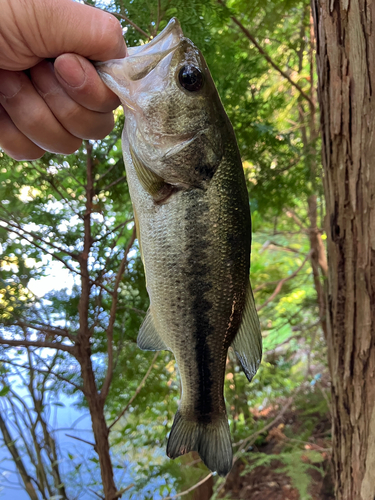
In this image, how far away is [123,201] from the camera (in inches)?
52.4

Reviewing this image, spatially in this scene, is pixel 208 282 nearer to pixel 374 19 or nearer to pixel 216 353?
pixel 216 353

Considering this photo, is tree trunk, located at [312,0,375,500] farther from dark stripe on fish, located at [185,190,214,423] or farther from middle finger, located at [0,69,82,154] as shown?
middle finger, located at [0,69,82,154]

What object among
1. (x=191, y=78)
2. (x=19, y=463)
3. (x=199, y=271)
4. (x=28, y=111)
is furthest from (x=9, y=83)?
(x=19, y=463)

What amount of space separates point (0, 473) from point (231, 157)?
1.88 metres

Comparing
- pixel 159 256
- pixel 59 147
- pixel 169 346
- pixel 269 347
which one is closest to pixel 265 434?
pixel 269 347

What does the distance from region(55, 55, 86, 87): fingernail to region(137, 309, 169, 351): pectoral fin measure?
0.49m

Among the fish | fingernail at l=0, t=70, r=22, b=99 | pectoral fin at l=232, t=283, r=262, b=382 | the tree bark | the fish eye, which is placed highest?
fingernail at l=0, t=70, r=22, b=99

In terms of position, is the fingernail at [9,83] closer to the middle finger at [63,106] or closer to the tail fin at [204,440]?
the middle finger at [63,106]

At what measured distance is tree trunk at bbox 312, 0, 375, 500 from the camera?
1021 millimetres

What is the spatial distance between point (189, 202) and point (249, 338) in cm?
30

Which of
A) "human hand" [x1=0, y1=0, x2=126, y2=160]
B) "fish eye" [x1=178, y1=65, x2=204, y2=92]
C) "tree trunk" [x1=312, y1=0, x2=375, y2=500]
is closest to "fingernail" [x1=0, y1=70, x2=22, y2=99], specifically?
"human hand" [x1=0, y1=0, x2=126, y2=160]

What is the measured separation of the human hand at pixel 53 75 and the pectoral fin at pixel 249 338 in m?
0.51

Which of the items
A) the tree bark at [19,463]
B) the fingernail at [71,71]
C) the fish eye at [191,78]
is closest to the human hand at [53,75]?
the fingernail at [71,71]

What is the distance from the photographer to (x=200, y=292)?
25.1 inches
